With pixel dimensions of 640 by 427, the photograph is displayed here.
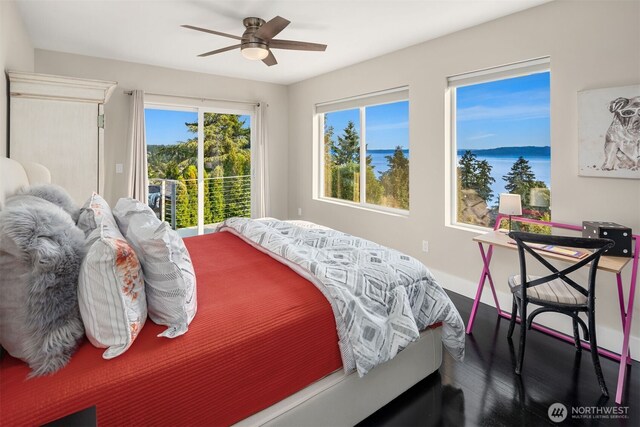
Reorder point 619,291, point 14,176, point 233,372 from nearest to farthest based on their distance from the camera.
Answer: point 233,372 → point 14,176 → point 619,291

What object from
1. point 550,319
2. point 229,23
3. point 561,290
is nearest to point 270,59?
point 229,23

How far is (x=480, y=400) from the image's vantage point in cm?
197

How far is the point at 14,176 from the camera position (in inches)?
73.8

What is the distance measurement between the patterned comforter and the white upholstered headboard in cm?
139

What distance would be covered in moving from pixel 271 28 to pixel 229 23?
0.84m

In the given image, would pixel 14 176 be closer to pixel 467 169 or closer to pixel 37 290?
pixel 37 290

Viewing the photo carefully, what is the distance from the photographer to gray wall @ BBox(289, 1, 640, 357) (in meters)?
2.39

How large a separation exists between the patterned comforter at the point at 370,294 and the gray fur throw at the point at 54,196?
111 cm

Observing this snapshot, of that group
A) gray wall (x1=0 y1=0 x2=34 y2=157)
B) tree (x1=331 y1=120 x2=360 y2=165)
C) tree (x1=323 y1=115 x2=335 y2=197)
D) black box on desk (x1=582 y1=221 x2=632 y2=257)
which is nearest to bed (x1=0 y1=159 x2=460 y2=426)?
gray wall (x1=0 y1=0 x2=34 y2=157)

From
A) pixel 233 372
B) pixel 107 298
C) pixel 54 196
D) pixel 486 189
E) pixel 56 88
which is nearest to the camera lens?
pixel 107 298

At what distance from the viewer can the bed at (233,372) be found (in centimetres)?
107

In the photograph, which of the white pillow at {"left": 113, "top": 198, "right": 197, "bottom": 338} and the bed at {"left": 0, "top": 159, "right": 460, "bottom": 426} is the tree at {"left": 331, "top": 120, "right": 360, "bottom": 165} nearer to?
the bed at {"left": 0, "top": 159, "right": 460, "bottom": 426}

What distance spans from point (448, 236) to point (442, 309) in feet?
5.56

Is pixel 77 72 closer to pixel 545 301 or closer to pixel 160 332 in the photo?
pixel 160 332
